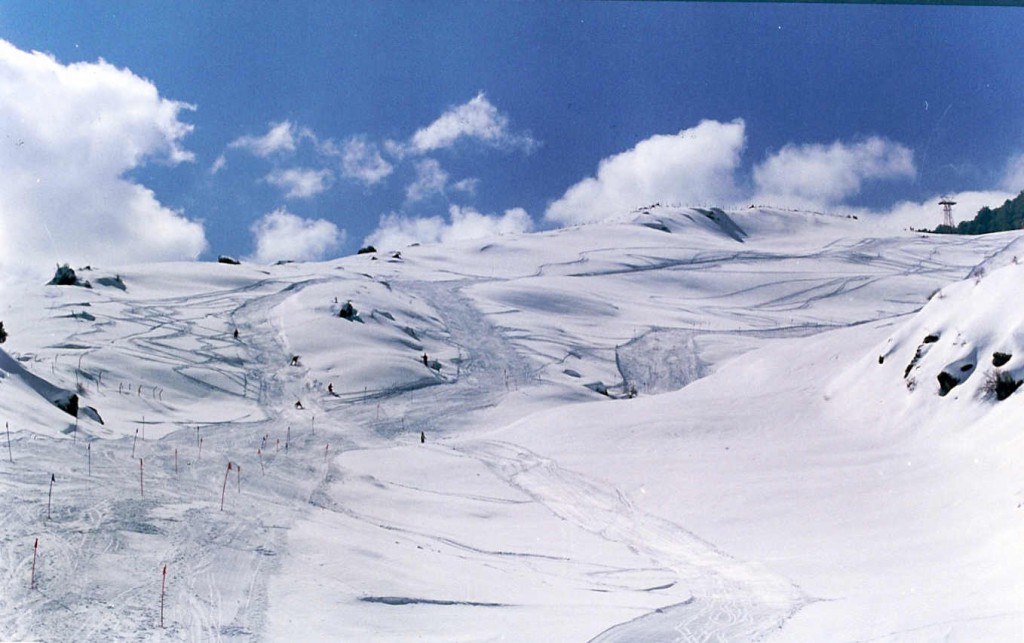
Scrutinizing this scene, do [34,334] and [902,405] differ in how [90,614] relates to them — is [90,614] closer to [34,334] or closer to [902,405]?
[902,405]

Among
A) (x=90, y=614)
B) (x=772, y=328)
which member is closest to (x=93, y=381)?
(x=90, y=614)

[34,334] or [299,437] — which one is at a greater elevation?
[34,334]

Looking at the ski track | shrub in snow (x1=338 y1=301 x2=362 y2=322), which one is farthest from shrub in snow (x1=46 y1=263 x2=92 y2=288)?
the ski track

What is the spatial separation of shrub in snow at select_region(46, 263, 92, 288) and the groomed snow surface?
1.16 m

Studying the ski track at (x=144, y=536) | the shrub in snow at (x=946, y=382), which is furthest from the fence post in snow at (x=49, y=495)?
the shrub in snow at (x=946, y=382)

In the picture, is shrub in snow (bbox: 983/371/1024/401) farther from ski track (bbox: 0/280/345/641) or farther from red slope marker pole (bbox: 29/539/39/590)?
red slope marker pole (bbox: 29/539/39/590)

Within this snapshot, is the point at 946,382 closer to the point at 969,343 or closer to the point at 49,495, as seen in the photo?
the point at 969,343

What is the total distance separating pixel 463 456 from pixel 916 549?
10.1 m

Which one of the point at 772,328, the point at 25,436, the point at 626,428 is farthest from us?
the point at 772,328

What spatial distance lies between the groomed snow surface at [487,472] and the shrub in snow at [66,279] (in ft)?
3.81

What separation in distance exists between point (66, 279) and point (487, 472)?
20.5 metres

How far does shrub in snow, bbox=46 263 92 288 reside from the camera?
1173 inches

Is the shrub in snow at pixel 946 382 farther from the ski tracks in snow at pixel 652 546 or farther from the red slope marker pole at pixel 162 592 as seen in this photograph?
the red slope marker pole at pixel 162 592

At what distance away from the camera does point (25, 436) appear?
40.8 ft
